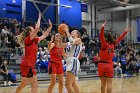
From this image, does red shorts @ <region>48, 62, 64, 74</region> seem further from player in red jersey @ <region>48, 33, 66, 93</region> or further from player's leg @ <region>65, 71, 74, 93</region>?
player's leg @ <region>65, 71, 74, 93</region>

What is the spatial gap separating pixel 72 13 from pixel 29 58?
73.3 ft

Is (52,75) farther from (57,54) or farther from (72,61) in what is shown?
(72,61)

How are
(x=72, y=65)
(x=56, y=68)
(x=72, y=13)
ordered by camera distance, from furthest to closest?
(x=72, y=13) → (x=56, y=68) → (x=72, y=65)

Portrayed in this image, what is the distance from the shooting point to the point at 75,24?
1127 inches

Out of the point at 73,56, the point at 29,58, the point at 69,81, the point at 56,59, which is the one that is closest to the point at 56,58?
the point at 56,59

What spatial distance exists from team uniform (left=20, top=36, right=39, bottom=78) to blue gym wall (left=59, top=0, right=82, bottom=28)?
21.2m

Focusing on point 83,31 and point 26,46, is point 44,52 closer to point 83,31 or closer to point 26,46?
point 83,31

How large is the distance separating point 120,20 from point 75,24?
6791mm

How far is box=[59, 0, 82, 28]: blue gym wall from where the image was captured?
27.7 meters

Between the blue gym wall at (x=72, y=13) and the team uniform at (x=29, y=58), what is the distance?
21.2 meters

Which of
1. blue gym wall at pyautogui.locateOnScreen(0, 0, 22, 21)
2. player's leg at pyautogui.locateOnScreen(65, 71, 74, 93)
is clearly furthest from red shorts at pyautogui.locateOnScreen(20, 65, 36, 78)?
blue gym wall at pyautogui.locateOnScreen(0, 0, 22, 21)

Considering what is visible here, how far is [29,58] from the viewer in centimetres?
638

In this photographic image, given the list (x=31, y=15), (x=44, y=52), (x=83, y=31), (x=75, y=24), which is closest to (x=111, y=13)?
(x=75, y=24)

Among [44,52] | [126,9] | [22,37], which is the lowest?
[44,52]
